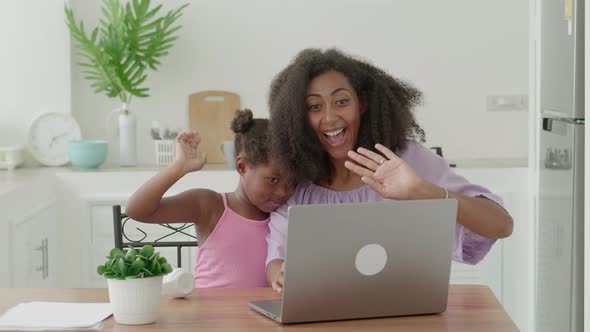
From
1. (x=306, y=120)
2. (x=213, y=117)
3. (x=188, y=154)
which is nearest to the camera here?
(x=188, y=154)

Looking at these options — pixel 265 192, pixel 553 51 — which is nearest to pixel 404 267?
pixel 265 192

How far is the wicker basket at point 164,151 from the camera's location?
14.7 feet

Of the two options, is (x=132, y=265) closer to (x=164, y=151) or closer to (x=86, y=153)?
(x=86, y=153)

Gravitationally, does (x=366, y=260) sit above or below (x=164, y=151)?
below

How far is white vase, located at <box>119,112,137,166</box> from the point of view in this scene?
446cm

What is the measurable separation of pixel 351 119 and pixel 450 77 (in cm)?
219

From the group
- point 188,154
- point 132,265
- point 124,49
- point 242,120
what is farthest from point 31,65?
point 132,265

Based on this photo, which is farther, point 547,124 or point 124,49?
point 124,49

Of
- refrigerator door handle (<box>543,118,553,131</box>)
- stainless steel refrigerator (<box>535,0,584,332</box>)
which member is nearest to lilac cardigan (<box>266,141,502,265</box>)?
stainless steel refrigerator (<box>535,0,584,332</box>)

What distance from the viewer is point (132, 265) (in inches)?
73.8

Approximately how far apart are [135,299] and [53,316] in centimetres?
20

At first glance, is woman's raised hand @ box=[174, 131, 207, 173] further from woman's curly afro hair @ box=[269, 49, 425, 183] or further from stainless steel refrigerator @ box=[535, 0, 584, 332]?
stainless steel refrigerator @ box=[535, 0, 584, 332]

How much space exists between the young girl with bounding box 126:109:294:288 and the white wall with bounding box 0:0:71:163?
6.85 feet

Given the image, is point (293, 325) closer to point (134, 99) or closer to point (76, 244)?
point (76, 244)
